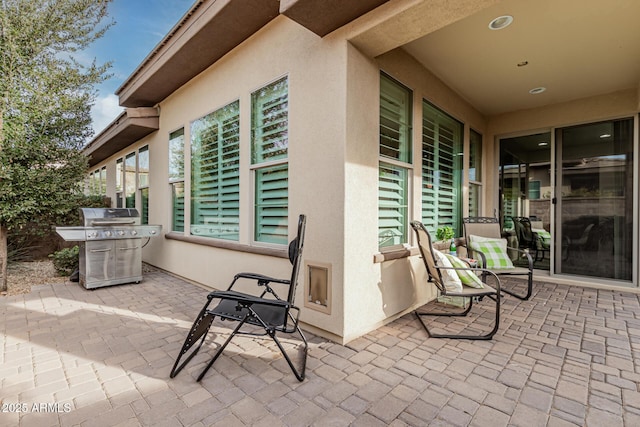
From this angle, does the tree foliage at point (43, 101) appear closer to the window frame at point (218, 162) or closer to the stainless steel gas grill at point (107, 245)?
the stainless steel gas grill at point (107, 245)

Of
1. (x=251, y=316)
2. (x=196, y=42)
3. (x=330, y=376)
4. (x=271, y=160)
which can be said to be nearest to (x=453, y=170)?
(x=271, y=160)

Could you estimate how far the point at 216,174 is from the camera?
4355mm

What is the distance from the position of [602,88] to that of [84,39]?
8371 millimetres

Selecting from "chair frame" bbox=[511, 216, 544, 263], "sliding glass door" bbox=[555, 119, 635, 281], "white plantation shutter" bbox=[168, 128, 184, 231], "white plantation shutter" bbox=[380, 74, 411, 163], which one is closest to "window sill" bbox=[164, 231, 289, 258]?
"white plantation shutter" bbox=[168, 128, 184, 231]

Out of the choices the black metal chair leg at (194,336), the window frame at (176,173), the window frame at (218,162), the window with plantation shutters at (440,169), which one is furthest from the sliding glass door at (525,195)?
the window frame at (176,173)

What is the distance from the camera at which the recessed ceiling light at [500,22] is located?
2836 millimetres

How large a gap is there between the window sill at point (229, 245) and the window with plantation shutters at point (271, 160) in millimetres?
149

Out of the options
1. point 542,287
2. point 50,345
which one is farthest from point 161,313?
point 542,287

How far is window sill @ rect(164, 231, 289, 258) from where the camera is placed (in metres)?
3.20

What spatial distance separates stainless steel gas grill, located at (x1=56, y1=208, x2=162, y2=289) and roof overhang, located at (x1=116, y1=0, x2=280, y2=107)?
2305 mm

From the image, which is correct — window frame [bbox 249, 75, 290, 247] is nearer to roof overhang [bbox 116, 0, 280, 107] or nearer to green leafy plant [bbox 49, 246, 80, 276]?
roof overhang [bbox 116, 0, 280, 107]

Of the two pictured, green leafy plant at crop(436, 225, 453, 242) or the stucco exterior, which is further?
green leafy plant at crop(436, 225, 453, 242)

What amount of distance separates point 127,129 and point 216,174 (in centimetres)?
309

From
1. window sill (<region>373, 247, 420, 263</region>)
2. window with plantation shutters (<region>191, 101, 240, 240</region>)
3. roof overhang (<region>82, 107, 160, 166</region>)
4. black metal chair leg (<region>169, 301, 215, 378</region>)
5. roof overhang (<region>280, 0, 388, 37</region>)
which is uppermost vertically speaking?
roof overhang (<region>82, 107, 160, 166</region>)
